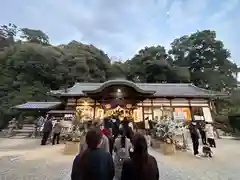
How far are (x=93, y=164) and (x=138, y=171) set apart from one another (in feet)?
1.34

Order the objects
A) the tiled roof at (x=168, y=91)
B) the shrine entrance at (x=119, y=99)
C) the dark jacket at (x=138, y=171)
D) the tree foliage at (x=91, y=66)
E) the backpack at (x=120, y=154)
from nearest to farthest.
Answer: the dark jacket at (x=138, y=171)
the backpack at (x=120, y=154)
the shrine entrance at (x=119, y=99)
the tiled roof at (x=168, y=91)
the tree foliage at (x=91, y=66)

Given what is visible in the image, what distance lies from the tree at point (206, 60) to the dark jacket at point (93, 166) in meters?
27.3

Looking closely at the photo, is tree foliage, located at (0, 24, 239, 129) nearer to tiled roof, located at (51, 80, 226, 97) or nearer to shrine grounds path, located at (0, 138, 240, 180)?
tiled roof, located at (51, 80, 226, 97)

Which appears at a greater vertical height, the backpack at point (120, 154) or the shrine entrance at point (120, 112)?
the shrine entrance at point (120, 112)

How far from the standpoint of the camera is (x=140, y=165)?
1733 millimetres

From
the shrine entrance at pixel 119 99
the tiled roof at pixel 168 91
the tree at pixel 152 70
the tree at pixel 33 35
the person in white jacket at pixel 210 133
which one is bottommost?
the person in white jacket at pixel 210 133

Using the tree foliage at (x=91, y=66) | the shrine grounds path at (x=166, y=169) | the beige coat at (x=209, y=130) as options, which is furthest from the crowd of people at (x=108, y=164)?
the tree foliage at (x=91, y=66)

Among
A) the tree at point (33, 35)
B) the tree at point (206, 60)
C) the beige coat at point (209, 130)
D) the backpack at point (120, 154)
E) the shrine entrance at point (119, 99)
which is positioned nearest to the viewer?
the backpack at point (120, 154)

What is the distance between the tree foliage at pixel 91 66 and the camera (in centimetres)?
2239

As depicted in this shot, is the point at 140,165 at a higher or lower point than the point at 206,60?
lower

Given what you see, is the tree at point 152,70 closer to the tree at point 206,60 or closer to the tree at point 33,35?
the tree at point 206,60

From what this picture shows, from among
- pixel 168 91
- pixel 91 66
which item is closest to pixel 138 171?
pixel 168 91

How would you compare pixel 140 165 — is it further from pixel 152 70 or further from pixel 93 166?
pixel 152 70

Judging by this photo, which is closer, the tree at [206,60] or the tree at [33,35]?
the tree at [206,60]
